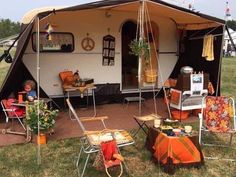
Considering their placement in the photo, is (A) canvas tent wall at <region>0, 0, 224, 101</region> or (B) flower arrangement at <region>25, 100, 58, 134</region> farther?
(A) canvas tent wall at <region>0, 0, 224, 101</region>

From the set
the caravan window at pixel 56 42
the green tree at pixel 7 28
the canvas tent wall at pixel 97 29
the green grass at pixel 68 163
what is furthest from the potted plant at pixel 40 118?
the green tree at pixel 7 28

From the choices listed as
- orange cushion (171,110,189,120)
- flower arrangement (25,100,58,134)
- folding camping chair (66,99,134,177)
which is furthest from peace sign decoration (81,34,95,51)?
folding camping chair (66,99,134,177)

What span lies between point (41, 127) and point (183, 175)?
2146mm

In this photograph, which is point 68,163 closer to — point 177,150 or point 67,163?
point 67,163

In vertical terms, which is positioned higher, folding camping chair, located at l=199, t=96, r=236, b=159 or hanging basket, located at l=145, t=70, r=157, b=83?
hanging basket, located at l=145, t=70, r=157, b=83

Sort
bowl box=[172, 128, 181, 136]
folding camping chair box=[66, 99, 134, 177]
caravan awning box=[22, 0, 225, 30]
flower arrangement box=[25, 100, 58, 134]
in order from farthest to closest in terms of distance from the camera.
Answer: caravan awning box=[22, 0, 225, 30]
flower arrangement box=[25, 100, 58, 134]
bowl box=[172, 128, 181, 136]
folding camping chair box=[66, 99, 134, 177]

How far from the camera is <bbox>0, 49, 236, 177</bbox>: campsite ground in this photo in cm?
416

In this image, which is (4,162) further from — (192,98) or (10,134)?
(192,98)

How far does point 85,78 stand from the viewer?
762 cm

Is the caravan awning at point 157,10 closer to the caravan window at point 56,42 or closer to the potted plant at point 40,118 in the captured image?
the caravan window at point 56,42

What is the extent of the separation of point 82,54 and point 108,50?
646 millimetres

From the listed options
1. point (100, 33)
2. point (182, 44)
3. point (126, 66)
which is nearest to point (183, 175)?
point (100, 33)

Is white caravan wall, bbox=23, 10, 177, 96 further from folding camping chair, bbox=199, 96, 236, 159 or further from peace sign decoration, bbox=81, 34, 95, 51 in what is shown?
folding camping chair, bbox=199, 96, 236, 159

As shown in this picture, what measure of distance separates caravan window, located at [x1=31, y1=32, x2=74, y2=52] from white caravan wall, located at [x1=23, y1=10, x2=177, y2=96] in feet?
0.29
